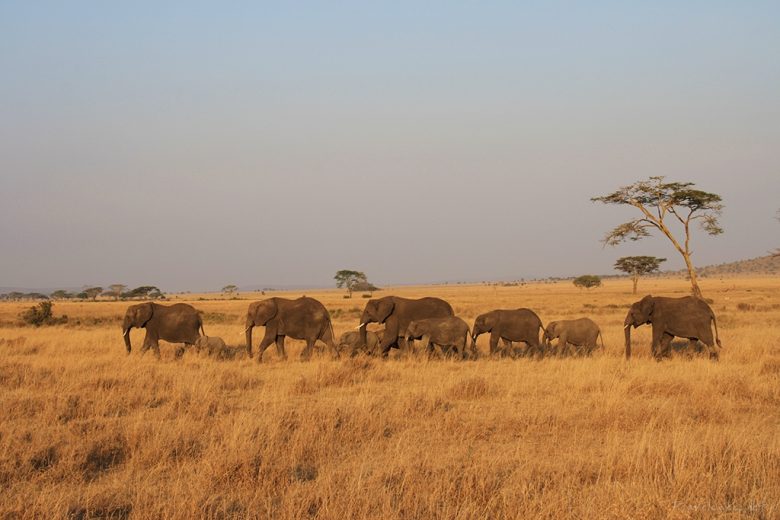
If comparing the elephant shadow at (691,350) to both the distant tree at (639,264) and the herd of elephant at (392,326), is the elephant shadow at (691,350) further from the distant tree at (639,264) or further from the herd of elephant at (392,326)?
the distant tree at (639,264)

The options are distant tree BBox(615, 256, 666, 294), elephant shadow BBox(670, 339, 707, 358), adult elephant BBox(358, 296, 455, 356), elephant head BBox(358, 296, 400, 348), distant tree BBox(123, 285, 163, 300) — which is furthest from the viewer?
distant tree BBox(123, 285, 163, 300)

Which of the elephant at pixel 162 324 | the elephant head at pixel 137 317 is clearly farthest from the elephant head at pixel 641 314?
the elephant head at pixel 137 317

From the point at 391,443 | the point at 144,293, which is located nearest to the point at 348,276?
the point at 144,293

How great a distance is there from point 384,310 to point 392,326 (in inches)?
20.1

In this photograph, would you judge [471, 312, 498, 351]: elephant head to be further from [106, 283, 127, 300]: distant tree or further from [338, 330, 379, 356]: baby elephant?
[106, 283, 127, 300]: distant tree

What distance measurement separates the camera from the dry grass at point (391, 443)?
514 cm

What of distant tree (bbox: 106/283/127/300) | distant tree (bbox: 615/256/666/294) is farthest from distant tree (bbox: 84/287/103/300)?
distant tree (bbox: 615/256/666/294)

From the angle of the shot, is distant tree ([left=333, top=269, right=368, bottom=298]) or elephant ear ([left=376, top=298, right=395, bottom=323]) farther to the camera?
distant tree ([left=333, top=269, right=368, bottom=298])

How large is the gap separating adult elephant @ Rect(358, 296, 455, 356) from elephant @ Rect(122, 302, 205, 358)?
15.8 feet

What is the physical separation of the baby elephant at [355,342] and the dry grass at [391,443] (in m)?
4.26

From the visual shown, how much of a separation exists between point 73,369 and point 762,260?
194542 mm

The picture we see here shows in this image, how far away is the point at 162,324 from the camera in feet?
57.1

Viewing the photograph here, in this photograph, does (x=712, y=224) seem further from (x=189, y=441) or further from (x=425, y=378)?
(x=189, y=441)

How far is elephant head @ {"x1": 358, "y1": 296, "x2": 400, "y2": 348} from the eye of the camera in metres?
17.4
